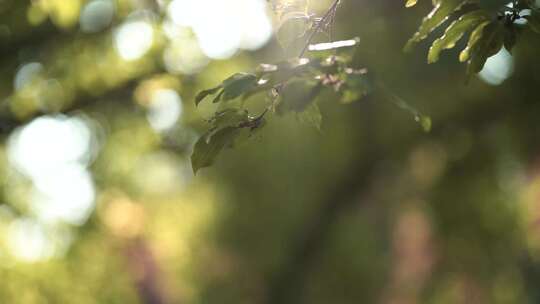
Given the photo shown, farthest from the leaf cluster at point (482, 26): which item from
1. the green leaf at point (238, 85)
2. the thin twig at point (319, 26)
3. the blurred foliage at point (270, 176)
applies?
the blurred foliage at point (270, 176)

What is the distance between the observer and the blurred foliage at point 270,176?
5.04 metres

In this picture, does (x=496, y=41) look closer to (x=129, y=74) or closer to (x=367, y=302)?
(x=129, y=74)

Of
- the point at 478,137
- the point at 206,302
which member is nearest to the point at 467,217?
the point at 478,137

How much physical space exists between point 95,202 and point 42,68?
94.2 inches

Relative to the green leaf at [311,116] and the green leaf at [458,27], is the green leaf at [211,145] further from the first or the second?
the green leaf at [458,27]

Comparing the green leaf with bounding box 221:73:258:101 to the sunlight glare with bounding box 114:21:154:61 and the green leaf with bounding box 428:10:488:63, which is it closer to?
the green leaf with bounding box 428:10:488:63

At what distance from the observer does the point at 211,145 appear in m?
1.10

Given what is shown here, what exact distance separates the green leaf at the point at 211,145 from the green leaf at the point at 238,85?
0.28 feet

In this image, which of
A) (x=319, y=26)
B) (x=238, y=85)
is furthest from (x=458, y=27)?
(x=238, y=85)

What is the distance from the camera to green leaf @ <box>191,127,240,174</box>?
42.9 inches

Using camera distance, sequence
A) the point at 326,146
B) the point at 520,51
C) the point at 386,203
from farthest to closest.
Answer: the point at 386,203 → the point at 326,146 → the point at 520,51

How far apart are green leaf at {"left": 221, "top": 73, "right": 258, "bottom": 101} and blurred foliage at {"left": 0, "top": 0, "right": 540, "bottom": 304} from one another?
9.85 ft

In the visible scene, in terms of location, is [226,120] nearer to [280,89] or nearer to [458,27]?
[280,89]

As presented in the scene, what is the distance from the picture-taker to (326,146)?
7.41 metres
